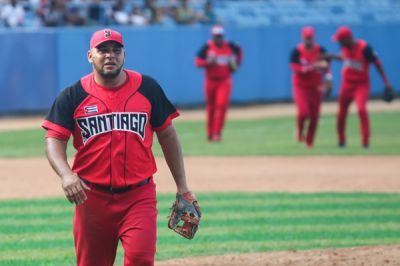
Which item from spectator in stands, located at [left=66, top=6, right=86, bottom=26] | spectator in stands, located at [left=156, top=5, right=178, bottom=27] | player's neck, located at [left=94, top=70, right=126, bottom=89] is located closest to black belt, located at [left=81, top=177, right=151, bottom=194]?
player's neck, located at [left=94, top=70, right=126, bottom=89]

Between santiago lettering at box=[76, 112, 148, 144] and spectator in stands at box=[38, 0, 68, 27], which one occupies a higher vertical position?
santiago lettering at box=[76, 112, 148, 144]

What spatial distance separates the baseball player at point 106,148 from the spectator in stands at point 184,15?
24.8 m

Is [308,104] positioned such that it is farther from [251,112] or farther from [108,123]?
[108,123]

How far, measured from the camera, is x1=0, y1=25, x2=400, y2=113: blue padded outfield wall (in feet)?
90.5

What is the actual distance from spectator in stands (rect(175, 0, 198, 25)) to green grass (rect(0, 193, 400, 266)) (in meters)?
17.8

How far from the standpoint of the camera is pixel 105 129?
7.03 meters

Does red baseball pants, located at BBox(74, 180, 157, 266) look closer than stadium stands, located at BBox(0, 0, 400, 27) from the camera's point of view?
Yes

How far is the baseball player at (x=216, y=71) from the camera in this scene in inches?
858

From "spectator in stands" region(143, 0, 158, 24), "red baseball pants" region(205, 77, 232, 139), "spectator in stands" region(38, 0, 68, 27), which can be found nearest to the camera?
"red baseball pants" region(205, 77, 232, 139)

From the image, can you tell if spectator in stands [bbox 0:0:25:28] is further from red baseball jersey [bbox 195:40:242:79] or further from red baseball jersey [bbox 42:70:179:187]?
red baseball jersey [bbox 42:70:179:187]

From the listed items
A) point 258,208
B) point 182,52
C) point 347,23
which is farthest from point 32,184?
point 347,23

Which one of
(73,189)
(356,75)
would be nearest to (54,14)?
(356,75)

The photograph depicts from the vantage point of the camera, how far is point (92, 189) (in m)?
7.06

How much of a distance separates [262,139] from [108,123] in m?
15.6
